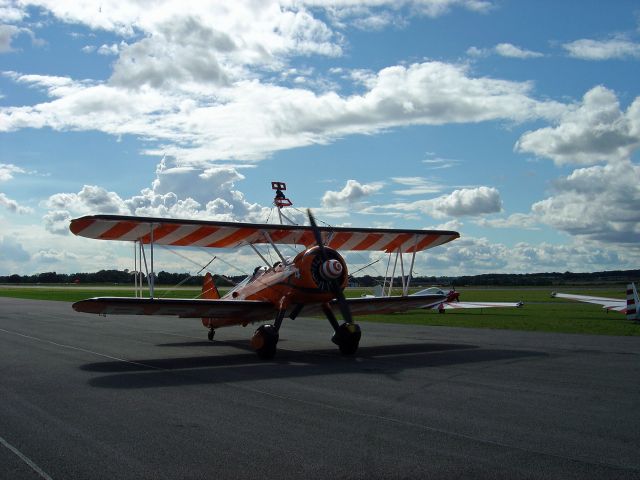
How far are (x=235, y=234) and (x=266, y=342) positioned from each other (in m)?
4.26

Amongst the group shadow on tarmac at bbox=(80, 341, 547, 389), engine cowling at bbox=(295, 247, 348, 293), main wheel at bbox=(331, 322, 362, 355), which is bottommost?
shadow on tarmac at bbox=(80, 341, 547, 389)

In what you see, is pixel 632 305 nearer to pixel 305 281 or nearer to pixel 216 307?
pixel 305 281

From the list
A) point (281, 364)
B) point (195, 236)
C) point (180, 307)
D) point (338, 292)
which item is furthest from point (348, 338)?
point (195, 236)

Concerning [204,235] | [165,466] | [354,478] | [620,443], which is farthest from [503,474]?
[204,235]

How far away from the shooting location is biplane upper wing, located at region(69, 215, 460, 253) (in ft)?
51.6

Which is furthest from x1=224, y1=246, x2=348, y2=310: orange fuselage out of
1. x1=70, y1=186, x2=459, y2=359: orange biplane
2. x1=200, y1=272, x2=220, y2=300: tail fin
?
x1=200, y1=272, x2=220, y2=300: tail fin

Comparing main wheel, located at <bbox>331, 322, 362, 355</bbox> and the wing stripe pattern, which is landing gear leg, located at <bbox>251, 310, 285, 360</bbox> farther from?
the wing stripe pattern

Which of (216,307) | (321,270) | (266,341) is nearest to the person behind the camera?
(266,341)

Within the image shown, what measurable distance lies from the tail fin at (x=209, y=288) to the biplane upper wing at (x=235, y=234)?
82.1 inches

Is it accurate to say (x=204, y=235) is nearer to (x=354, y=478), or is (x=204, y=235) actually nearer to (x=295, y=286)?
(x=295, y=286)

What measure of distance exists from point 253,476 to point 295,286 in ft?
31.0

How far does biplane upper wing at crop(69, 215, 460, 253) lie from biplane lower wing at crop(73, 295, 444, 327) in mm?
1955

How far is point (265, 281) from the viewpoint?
52.5ft

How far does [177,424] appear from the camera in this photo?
7605mm
